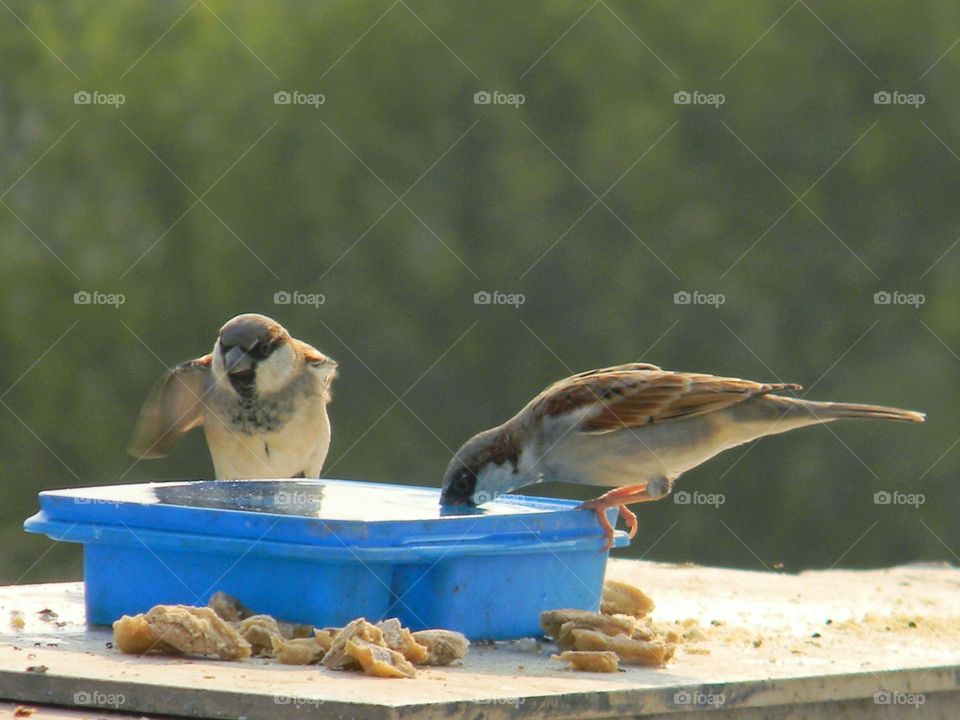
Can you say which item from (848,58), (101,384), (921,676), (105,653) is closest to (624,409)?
(921,676)

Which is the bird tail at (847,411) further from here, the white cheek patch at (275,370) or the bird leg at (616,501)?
the white cheek patch at (275,370)

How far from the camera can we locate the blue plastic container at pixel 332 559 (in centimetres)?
374

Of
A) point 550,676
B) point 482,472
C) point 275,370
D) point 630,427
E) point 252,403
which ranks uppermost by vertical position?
point 275,370

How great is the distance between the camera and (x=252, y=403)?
18.8 feet

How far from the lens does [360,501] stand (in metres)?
4.56

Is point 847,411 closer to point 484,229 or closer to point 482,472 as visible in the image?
point 482,472

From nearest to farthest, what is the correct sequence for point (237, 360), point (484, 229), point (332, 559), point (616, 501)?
point (332, 559), point (616, 501), point (237, 360), point (484, 229)

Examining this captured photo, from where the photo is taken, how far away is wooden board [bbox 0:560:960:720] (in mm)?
3045

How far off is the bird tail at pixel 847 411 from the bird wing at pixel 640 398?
0.08m

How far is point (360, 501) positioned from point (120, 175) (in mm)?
5769

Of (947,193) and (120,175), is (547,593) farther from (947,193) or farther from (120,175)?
(947,193)

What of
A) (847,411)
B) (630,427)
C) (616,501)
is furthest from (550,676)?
(847,411)

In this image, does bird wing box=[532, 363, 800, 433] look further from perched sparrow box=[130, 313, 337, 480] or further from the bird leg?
perched sparrow box=[130, 313, 337, 480]

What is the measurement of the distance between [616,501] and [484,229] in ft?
18.3
